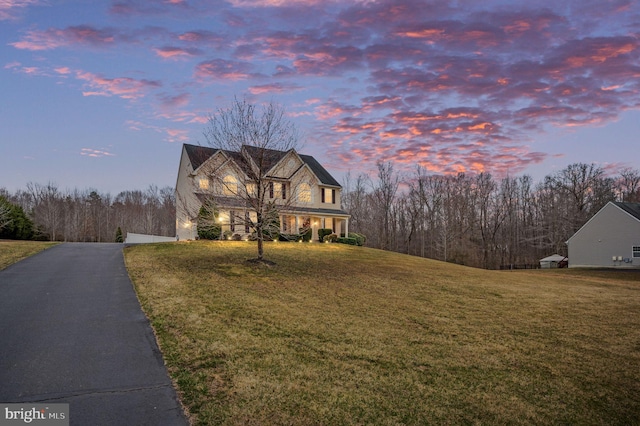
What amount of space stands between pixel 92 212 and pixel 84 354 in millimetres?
67724

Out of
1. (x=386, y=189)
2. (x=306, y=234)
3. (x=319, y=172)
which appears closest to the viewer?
(x=306, y=234)

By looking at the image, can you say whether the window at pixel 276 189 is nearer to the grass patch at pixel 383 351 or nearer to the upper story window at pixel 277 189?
the upper story window at pixel 277 189

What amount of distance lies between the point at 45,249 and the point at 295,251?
1304 centimetres

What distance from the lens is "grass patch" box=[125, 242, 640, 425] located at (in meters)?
5.24

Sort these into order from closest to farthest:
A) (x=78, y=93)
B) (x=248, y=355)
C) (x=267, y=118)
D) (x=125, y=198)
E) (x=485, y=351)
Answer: (x=248, y=355) < (x=485, y=351) < (x=267, y=118) < (x=78, y=93) < (x=125, y=198)

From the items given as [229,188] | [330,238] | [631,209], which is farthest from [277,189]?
[631,209]

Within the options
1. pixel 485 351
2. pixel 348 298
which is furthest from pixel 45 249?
pixel 485 351

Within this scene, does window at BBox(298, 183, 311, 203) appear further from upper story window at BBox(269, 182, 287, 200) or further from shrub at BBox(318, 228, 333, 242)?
shrub at BBox(318, 228, 333, 242)

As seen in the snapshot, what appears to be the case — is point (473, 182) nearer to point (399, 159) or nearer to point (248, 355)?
point (399, 159)

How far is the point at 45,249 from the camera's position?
19.1m

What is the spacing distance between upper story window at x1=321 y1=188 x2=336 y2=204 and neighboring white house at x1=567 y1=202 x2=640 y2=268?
1058 inches

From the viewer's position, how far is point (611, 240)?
3638 cm

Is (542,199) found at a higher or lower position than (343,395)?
higher

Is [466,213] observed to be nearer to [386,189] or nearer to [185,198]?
[386,189]
